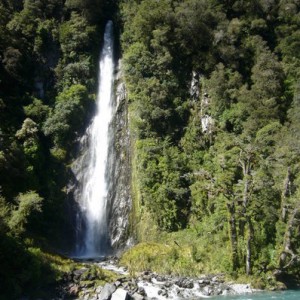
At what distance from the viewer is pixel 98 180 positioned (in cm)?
3400

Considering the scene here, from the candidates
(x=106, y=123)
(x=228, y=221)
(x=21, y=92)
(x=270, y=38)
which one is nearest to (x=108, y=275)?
(x=228, y=221)

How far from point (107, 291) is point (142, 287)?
7.61 feet

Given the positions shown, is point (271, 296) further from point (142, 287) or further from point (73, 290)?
point (73, 290)

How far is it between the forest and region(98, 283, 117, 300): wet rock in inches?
133

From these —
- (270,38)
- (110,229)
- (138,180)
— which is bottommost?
(110,229)

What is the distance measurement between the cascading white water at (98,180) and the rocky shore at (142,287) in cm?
814

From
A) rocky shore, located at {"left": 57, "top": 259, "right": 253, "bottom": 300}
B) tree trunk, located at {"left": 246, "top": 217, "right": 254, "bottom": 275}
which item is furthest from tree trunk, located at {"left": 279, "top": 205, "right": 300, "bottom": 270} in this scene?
rocky shore, located at {"left": 57, "top": 259, "right": 253, "bottom": 300}

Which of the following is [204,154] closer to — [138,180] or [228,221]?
[138,180]

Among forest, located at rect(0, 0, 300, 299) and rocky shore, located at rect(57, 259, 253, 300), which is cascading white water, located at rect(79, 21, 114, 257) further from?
rocky shore, located at rect(57, 259, 253, 300)

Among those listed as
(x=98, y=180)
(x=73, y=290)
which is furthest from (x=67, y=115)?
(x=73, y=290)

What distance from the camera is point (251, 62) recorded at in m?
37.6

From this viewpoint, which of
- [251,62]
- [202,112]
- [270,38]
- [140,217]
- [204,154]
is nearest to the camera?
[140,217]

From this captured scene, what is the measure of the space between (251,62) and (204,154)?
36.4 feet

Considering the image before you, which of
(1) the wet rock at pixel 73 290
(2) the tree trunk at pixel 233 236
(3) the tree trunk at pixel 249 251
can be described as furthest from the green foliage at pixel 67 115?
(3) the tree trunk at pixel 249 251
